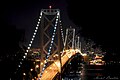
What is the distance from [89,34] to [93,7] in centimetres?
80

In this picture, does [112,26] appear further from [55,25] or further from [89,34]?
[55,25]

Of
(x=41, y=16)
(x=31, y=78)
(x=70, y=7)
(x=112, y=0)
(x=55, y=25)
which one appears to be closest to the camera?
(x=112, y=0)

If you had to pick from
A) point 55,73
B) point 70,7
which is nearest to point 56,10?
point 55,73

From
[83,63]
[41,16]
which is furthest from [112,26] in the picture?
[83,63]

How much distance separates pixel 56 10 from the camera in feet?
95.5

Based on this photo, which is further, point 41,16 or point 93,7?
point 41,16

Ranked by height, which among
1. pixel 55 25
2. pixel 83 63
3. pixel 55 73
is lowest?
pixel 83 63

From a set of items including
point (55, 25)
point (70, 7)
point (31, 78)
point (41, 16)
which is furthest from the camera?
point (55, 25)

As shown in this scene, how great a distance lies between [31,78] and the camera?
2302cm

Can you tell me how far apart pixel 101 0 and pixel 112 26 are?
640 mm

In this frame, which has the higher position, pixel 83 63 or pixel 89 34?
pixel 89 34

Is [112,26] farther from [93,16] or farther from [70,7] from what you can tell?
[70,7]

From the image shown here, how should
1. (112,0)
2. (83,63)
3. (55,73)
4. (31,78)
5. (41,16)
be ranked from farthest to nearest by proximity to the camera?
1. (83,63)
2. (41,16)
3. (55,73)
4. (31,78)
5. (112,0)

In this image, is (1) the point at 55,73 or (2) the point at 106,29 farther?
(1) the point at 55,73
